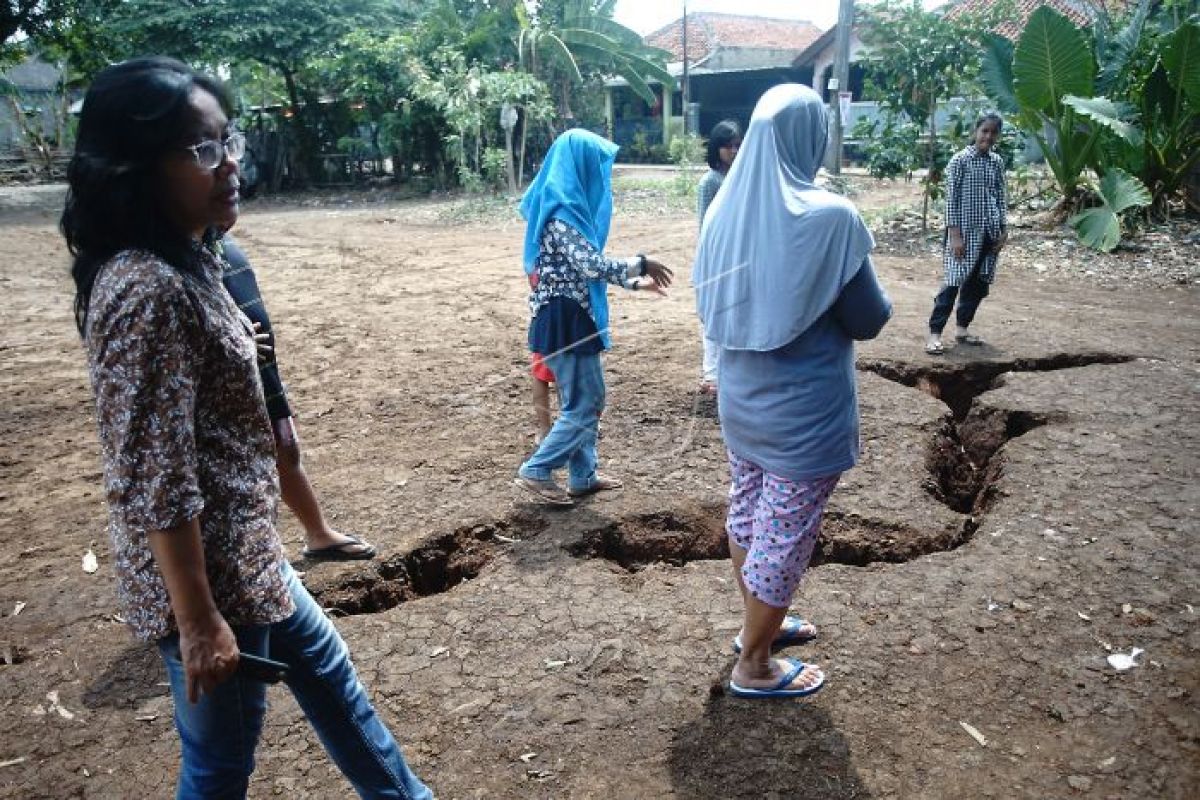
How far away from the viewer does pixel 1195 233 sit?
A: 8633 millimetres

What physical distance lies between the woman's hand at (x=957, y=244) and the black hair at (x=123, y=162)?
16.6 feet

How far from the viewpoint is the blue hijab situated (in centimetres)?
302

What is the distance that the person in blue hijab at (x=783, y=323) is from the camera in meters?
1.91

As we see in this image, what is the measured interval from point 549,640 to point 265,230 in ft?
40.4

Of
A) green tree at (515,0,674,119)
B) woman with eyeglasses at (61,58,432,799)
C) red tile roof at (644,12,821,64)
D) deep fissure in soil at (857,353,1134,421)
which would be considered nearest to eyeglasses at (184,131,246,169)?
A: woman with eyeglasses at (61,58,432,799)

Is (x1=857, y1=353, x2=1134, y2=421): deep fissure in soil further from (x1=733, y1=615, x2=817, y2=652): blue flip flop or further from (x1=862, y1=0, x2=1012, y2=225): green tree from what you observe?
(x1=862, y1=0, x2=1012, y2=225): green tree

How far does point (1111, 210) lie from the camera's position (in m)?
8.34

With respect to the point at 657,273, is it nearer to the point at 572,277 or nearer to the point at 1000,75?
the point at 572,277

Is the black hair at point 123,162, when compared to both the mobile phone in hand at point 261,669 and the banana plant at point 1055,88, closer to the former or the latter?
the mobile phone in hand at point 261,669

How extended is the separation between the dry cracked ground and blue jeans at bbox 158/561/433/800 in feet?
1.62

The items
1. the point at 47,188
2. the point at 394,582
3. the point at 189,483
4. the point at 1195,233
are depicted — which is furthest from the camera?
the point at 47,188

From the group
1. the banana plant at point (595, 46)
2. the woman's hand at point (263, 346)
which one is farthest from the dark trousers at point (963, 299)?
the banana plant at point (595, 46)

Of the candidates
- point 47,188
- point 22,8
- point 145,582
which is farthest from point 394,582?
point 47,188

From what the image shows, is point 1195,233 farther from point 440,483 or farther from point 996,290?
point 440,483
